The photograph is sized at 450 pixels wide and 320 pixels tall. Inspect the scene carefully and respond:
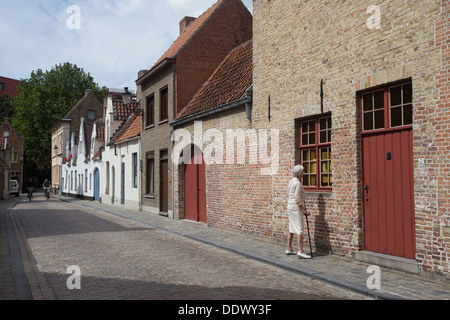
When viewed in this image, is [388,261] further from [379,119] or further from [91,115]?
[91,115]

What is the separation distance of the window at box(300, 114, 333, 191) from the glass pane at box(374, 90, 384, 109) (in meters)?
1.29

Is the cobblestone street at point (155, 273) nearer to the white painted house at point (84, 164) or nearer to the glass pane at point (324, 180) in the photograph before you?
the glass pane at point (324, 180)

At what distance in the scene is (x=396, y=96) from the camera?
7.34 m

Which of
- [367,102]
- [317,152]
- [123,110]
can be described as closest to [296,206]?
[317,152]

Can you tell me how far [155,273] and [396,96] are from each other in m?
5.02

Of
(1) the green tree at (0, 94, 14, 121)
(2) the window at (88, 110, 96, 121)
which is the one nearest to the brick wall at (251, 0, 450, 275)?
(2) the window at (88, 110, 96, 121)

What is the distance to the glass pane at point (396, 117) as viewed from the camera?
7.24 m

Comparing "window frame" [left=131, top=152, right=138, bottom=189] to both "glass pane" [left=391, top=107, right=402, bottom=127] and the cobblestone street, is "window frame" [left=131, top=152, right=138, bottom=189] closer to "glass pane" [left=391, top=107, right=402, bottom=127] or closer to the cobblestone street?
the cobblestone street

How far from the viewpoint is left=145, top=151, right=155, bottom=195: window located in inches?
789

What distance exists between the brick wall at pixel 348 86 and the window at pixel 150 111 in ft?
32.9

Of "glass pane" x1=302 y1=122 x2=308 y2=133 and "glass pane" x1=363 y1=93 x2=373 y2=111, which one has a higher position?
"glass pane" x1=363 y1=93 x2=373 y2=111

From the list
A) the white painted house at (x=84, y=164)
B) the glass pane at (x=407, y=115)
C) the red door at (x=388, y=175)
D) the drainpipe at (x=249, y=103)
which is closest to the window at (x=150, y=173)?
the drainpipe at (x=249, y=103)

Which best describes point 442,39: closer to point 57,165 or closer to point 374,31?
point 374,31

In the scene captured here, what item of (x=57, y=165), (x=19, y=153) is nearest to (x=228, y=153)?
(x=57, y=165)
